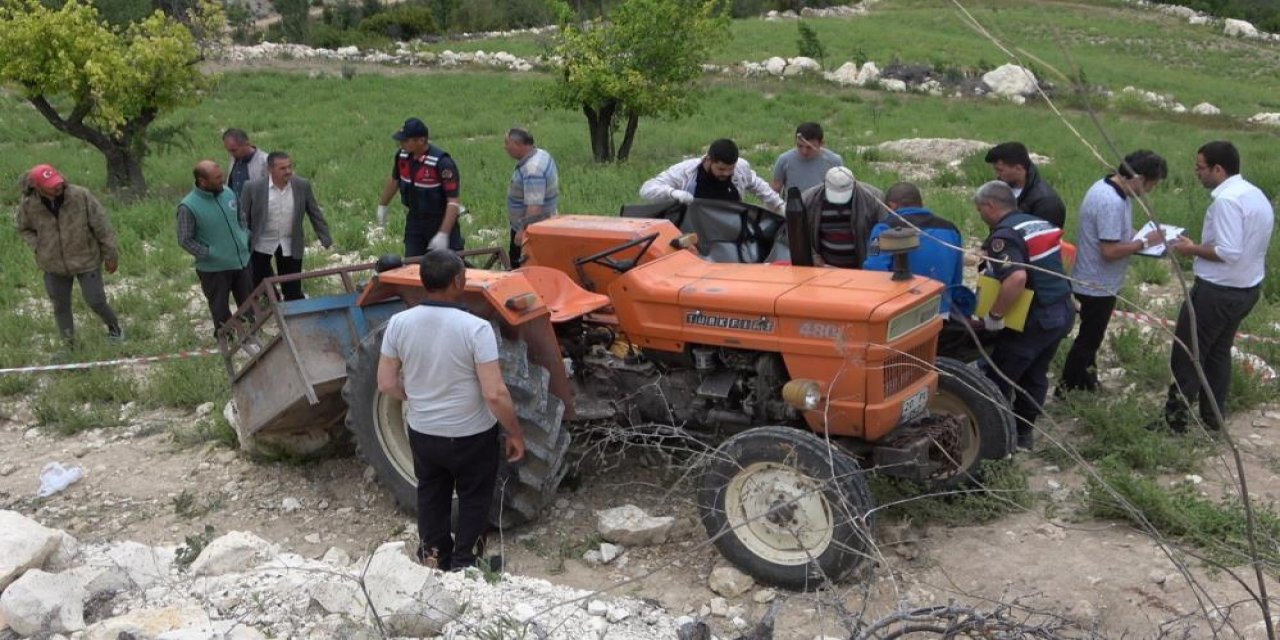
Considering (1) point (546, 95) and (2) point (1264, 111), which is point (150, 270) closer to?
(1) point (546, 95)

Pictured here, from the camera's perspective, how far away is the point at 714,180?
6758 millimetres

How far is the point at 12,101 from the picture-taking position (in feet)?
79.4

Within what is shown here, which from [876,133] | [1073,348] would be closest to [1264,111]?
[876,133]

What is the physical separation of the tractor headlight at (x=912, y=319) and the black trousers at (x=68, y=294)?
6024mm

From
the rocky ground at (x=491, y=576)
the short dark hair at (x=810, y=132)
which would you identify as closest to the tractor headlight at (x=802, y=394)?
the rocky ground at (x=491, y=576)

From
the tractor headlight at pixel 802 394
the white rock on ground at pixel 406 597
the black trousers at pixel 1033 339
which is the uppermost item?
the tractor headlight at pixel 802 394

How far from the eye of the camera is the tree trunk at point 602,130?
17875 millimetres

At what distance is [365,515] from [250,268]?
3.34 m

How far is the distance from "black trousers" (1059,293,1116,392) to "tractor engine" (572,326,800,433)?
2332 millimetres

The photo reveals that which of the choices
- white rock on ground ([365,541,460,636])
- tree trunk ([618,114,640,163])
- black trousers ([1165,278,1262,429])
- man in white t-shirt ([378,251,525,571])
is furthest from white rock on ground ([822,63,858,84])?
white rock on ground ([365,541,460,636])

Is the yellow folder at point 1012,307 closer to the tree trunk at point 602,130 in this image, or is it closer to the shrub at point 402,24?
the tree trunk at point 602,130

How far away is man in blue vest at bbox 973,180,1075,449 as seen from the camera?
17.6 ft

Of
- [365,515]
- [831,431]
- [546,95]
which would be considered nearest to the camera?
[831,431]

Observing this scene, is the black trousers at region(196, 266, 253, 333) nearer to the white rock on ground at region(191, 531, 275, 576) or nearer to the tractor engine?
the tractor engine
